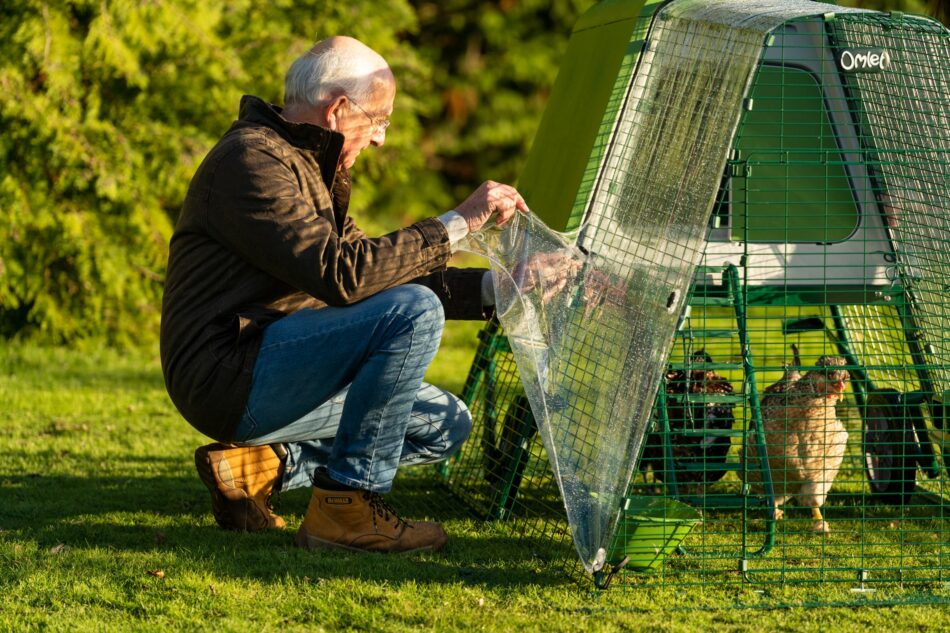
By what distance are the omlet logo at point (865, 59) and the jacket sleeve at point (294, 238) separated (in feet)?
4.43

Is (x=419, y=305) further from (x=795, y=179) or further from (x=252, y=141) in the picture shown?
(x=795, y=179)

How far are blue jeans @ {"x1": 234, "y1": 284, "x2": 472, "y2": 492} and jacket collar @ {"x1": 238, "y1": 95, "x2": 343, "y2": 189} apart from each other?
423mm

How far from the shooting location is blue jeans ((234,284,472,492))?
334cm

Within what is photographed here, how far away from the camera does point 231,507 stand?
12.2ft

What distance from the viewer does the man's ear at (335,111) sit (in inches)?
135

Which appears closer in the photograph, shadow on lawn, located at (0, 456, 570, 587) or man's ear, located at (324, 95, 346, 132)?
shadow on lawn, located at (0, 456, 570, 587)

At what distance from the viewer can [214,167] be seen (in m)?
3.29

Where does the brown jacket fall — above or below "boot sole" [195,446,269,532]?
above

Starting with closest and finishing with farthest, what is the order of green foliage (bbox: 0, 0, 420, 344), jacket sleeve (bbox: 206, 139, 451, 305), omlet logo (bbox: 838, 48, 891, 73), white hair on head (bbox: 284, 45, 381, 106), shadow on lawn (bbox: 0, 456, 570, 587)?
jacket sleeve (bbox: 206, 139, 451, 305), shadow on lawn (bbox: 0, 456, 570, 587), white hair on head (bbox: 284, 45, 381, 106), omlet logo (bbox: 838, 48, 891, 73), green foliage (bbox: 0, 0, 420, 344)

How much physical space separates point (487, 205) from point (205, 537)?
53.8 inches

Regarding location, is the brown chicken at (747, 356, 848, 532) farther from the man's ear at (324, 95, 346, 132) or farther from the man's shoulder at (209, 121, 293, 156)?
the man's shoulder at (209, 121, 293, 156)

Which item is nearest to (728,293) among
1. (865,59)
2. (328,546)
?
(865,59)

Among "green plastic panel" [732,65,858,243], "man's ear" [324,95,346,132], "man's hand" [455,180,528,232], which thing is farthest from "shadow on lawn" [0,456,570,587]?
"green plastic panel" [732,65,858,243]

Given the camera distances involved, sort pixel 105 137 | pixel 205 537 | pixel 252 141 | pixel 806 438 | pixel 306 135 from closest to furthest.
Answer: pixel 252 141, pixel 306 135, pixel 205 537, pixel 806 438, pixel 105 137
